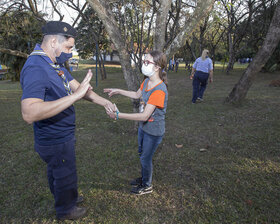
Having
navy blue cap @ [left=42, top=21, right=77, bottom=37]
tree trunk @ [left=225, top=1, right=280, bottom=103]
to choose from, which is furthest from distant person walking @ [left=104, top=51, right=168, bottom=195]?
tree trunk @ [left=225, top=1, right=280, bottom=103]

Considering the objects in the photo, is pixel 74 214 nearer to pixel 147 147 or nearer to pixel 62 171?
pixel 62 171

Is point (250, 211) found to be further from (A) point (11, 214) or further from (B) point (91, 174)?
(A) point (11, 214)

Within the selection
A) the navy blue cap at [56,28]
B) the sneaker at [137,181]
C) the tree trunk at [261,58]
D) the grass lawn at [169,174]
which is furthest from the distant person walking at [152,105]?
the tree trunk at [261,58]

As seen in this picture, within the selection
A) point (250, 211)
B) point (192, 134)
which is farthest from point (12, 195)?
point (192, 134)

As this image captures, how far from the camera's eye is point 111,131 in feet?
18.4

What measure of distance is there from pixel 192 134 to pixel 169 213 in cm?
290

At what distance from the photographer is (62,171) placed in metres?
2.23

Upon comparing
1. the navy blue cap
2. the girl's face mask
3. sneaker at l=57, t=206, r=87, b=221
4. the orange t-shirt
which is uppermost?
the navy blue cap

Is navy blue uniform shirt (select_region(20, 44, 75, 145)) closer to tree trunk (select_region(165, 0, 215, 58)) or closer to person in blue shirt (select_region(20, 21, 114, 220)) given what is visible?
person in blue shirt (select_region(20, 21, 114, 220))

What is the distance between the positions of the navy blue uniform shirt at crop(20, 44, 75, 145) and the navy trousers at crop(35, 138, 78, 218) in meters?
0.08

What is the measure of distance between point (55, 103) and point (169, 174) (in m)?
2.52

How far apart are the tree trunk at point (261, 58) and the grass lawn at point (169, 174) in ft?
5.84

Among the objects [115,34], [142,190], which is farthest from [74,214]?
[115,34]

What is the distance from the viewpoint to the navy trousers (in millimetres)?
2131
